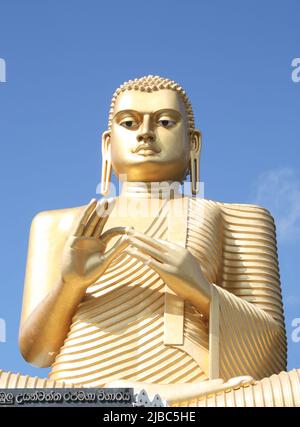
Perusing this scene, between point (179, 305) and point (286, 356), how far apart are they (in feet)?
3.12

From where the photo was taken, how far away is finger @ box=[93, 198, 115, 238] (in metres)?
6.37

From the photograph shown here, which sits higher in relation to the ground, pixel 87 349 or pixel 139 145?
pixel 139 145

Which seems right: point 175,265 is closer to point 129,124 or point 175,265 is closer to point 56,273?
point 56,273

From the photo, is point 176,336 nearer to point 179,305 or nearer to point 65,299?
point 179,305

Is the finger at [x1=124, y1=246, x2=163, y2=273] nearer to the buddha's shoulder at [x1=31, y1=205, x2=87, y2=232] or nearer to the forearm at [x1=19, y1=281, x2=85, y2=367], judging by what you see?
the forearm at [x1=19, y1=281, x2=85, y2=367]

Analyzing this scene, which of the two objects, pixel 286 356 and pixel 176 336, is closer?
pixel 176 336

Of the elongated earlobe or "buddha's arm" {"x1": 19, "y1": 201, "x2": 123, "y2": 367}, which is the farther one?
the elongated earlobe

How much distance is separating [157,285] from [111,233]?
47cm

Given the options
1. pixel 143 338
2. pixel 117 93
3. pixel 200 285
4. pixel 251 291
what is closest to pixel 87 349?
pixel 143 338

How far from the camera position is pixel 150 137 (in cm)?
740

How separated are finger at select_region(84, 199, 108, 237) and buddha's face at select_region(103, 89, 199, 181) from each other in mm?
1104

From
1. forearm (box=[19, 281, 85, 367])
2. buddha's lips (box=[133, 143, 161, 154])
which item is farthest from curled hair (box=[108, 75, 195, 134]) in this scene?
forearm (box=[19, 281, 85, 367])
